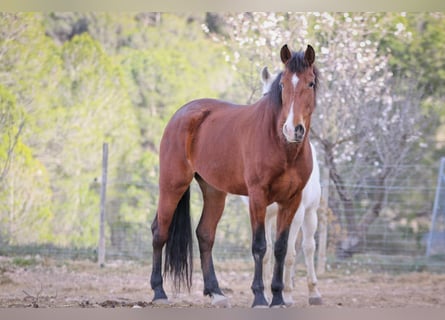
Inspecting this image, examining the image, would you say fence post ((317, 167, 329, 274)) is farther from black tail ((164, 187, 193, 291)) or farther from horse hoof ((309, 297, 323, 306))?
black tail ((164, 187, 193, 291))

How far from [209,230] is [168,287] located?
216 cm

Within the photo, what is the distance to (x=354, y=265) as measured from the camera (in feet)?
26.3

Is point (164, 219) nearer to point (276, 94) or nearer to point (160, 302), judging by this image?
point (160, 302)

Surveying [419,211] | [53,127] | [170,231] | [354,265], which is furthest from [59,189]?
[170,231]

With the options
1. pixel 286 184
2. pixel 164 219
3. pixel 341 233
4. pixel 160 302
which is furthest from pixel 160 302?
pixel 341 233

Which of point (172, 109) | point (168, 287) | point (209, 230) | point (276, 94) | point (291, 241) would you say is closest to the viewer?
point (276, 94)

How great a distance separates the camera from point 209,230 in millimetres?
4688

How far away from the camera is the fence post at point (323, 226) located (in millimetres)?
7633

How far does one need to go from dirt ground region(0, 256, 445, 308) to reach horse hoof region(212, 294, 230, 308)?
78cm

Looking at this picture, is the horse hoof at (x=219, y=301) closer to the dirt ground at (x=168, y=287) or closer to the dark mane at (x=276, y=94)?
the dirt ground at (x=168, y=287)

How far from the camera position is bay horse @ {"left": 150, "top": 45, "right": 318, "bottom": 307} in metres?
3.79

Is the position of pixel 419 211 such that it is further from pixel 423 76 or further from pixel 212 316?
pixel 212 316

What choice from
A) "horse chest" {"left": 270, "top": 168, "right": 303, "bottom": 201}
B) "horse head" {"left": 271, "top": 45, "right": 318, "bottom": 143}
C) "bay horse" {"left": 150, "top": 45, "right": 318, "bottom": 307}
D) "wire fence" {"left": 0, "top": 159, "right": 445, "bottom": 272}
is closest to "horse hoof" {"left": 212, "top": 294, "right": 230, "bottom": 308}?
"bay horse" {"left": 150, "top": 45, "right": 318, "bottom": 307}

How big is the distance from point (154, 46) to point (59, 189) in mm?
3544
